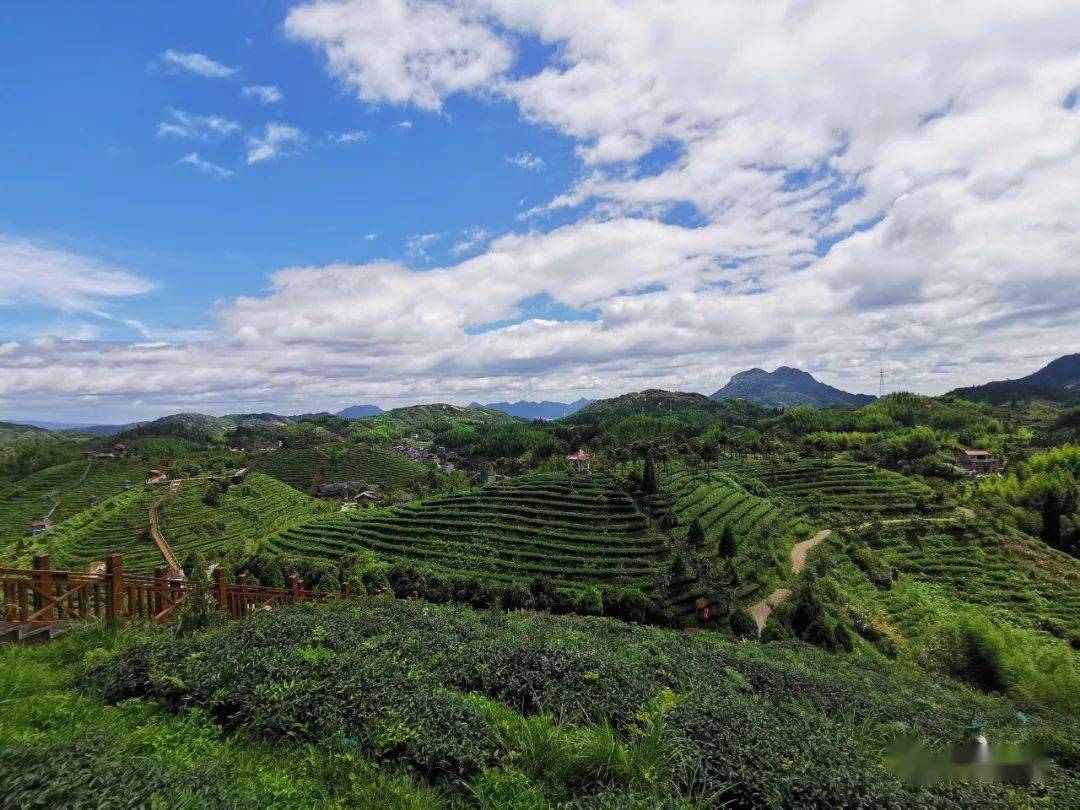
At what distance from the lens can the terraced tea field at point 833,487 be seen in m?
63.0

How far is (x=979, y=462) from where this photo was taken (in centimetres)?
9819

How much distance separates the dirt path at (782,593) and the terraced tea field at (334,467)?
81731 mm

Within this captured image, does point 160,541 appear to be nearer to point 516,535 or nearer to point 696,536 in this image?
point 516,535

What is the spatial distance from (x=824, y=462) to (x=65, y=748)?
91.2 metres

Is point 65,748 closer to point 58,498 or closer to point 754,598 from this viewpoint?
point 754,598

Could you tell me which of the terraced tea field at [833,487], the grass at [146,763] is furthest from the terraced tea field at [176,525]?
the terraced tea field at [833,487]

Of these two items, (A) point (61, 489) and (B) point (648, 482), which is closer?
(B) point (648, 482)

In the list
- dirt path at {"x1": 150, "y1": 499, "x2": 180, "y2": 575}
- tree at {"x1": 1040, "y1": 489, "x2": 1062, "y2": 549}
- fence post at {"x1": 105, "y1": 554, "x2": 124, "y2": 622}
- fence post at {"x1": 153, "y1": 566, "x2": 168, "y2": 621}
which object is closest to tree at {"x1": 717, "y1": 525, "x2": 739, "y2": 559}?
fence post at {"x1": 153, "y1": 566, "x2": 168, "y2": 621}

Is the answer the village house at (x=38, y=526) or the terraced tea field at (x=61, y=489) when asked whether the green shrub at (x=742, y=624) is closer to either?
the terraced tea field at (x=61, y=489)

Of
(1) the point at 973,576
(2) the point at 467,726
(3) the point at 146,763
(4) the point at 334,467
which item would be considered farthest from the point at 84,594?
(4) the point at 334,467

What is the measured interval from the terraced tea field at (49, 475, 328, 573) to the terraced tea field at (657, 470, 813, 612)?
47.8 meters

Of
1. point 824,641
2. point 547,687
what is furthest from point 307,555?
point 547,687

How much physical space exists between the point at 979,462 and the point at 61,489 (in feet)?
574

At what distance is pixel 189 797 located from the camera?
3.68 meters
